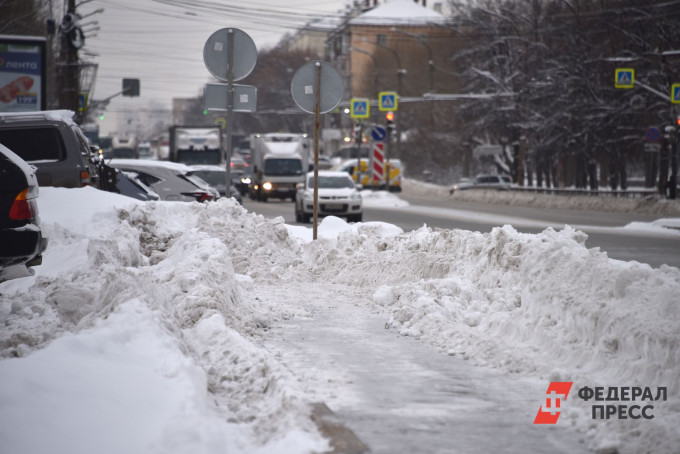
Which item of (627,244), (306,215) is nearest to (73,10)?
(306,215)

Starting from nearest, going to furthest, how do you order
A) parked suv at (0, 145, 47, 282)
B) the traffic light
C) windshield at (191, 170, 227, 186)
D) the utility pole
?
parked suv at (0, 145, 47, 282) → the utility pole → windshield at (191, 170, 227, 186) → the traffic light

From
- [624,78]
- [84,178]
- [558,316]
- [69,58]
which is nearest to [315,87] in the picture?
[84,178]

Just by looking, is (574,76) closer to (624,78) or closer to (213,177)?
(624,78)

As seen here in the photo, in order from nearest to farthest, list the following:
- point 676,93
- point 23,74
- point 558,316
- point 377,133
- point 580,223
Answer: point 558,316 → point 23,74 → point 580,223 → point 676,93 → point 377,133

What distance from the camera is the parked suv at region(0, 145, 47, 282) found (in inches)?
360

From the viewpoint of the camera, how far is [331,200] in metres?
30.4

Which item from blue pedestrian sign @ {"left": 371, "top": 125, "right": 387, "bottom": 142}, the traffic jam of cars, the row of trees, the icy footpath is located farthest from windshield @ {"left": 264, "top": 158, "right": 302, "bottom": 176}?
the icy footpath

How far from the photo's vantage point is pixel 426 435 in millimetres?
5438

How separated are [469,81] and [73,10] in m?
37.1

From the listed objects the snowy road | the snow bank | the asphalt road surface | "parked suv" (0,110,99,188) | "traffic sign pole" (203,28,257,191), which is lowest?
the asphalt road surface

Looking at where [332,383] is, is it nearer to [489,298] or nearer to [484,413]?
[484,413]

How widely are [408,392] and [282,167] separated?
1582 inches

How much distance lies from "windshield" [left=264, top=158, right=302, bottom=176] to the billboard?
68.4 feet

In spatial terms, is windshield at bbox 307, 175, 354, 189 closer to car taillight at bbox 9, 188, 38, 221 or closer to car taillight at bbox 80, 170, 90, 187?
car taillight at bbox 80, 170, 90, 187
